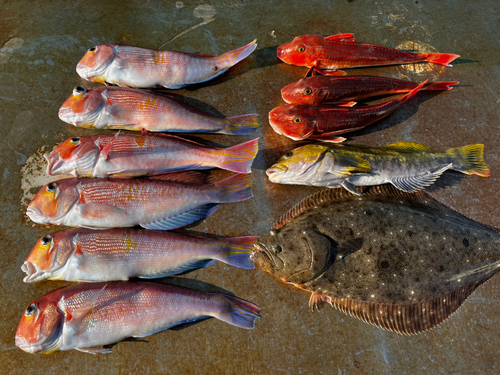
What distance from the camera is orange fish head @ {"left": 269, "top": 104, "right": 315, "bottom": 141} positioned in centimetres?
357

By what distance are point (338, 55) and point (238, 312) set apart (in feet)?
11.4

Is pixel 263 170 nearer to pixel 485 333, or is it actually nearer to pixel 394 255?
pixel 394 255

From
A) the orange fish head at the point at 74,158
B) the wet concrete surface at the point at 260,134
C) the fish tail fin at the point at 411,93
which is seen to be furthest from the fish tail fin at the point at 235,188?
the fish tail fin at the point at 411,93

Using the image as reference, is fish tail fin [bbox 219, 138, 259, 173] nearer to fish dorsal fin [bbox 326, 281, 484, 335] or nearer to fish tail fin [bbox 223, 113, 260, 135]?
fish tail fin [bbox 223, 113, 260, 135]

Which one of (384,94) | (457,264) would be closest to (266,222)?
(457,264)

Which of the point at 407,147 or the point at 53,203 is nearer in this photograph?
the point at 53,203

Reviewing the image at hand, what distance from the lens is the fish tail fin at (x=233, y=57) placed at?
3.90 m

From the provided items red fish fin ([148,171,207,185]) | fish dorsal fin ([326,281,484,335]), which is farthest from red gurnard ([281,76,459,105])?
fish dorsal fin ([326,281,484,335])

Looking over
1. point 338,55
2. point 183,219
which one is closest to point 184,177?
point 183,219

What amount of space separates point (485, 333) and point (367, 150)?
240 cm

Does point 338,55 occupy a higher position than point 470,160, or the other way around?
point 338,55

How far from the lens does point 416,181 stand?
3512mm

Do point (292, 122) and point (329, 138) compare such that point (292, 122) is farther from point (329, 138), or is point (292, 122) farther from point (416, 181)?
point (416, 181)

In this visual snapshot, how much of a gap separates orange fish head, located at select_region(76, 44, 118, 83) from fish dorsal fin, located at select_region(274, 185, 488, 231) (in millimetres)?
2822
